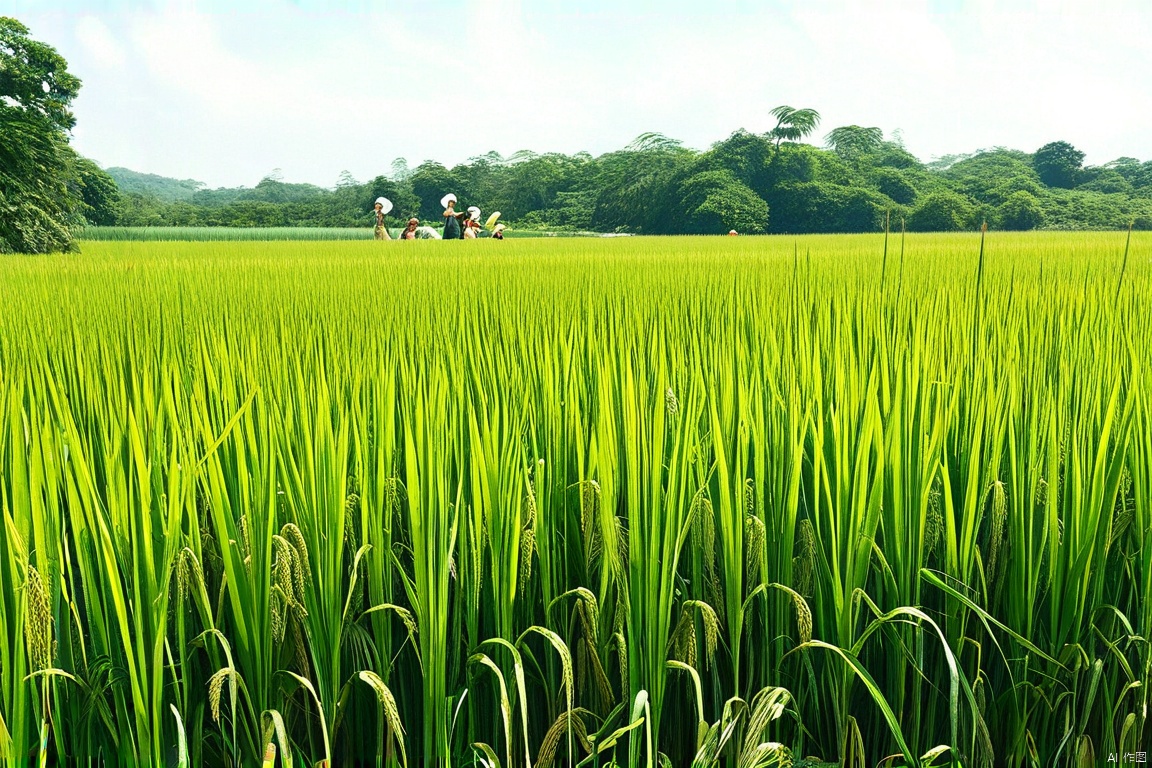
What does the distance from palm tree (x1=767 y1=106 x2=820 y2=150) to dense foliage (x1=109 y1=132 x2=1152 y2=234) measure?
17 cm

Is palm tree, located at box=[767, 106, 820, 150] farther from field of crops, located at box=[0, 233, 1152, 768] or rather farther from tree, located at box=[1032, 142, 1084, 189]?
field of crops, located at box=[0, 233, 1152, 768]

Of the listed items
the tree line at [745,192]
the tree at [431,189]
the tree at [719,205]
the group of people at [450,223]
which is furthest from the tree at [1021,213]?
the tree at [431,189]

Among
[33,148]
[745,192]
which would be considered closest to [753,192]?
[745,192]

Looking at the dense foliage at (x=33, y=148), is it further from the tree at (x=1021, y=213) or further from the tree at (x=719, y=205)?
the tree at (x=1021, y=213)

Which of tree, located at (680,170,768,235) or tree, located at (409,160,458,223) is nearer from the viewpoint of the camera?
tree, located at (680,170,768,235)

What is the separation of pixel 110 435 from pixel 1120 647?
1.22m

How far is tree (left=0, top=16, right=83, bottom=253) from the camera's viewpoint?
880cm

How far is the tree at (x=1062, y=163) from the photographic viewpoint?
132ft

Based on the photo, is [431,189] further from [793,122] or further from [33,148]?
[33,148]

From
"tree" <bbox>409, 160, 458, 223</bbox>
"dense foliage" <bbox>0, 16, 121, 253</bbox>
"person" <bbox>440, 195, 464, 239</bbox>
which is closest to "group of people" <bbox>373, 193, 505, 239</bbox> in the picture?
"person" <bbox>440, 195, 464, 239</bbox>

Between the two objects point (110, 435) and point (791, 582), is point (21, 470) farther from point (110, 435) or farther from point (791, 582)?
point (791, 582)

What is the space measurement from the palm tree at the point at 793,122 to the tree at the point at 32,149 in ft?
93.1

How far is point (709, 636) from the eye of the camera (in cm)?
83

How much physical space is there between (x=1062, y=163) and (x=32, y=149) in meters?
42.6
